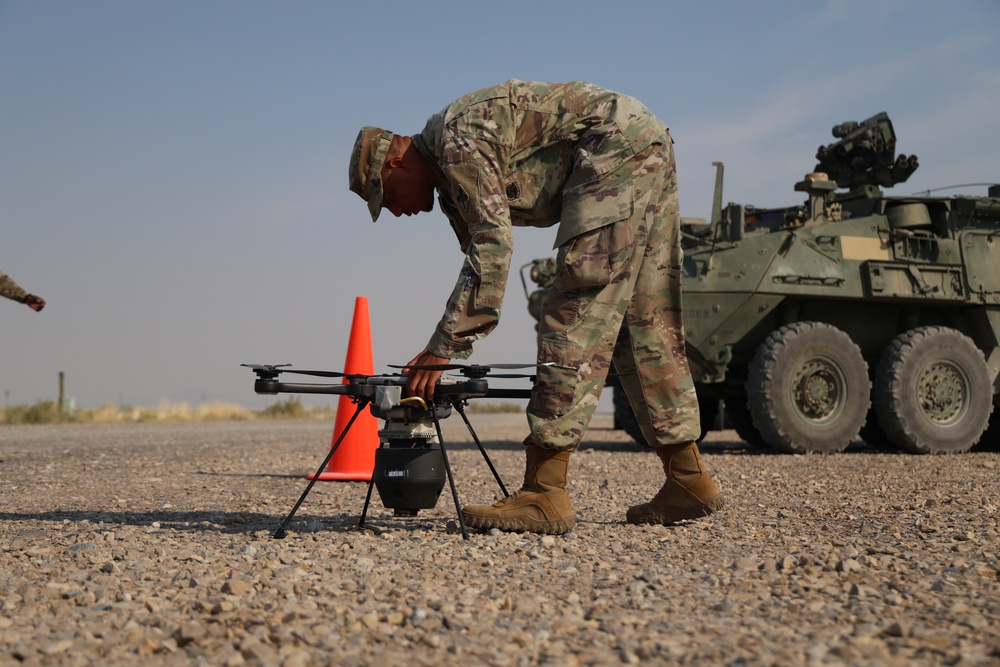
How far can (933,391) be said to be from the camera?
10336 millimetres

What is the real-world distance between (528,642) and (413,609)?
400 millimetres

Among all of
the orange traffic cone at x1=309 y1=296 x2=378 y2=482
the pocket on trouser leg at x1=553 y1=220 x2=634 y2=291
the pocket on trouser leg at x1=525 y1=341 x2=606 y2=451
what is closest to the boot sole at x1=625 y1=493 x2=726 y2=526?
the pocket on trouser leg at x1=525 y1=341 x2=606 y2=451

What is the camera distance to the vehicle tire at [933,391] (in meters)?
10.1

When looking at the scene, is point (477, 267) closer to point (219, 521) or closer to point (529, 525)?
point (529, 525)

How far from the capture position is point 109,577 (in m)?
3.15

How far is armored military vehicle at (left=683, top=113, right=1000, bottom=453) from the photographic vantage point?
9.84m

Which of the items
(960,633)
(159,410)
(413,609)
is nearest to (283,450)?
(413,609)

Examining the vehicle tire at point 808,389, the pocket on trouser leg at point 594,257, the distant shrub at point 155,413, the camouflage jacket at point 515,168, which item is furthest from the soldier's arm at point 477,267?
the distant shrub at point 155,413

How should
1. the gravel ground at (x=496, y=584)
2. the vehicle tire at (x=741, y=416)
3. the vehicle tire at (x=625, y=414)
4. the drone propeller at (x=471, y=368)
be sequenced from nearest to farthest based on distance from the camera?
the gravel ground at (x=496, y=584), the drone propeller at (x=471, y=368), the vehicle tire at (x=625, y=414), the vehicle tire at (x=741, y=416)

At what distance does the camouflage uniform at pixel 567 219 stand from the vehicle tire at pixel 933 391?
6.75 m

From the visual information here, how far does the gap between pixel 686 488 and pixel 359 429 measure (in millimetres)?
3565

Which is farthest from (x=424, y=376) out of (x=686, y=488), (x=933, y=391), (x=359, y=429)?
(x=933, y=391)

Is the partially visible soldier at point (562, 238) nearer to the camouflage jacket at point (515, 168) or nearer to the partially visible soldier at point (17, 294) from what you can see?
the camouflage jacket at point (515, 168)

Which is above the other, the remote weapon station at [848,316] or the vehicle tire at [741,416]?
the remote weapon station at [848,316]
